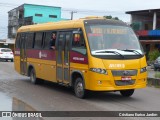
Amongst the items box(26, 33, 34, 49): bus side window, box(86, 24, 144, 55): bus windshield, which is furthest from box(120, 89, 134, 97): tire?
box(26, 33, 34, 49): bus side window

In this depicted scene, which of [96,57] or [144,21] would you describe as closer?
[96,57]

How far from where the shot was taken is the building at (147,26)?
45531 millimetres

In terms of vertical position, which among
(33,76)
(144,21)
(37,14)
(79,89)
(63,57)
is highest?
(37,14)

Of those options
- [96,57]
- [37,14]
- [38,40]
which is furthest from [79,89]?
[37,14]

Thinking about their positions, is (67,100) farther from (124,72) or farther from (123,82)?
(124,72)

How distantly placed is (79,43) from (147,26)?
136 ft

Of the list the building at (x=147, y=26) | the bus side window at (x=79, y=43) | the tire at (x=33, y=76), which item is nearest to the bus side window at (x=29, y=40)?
the tire at (x=33, y=76)

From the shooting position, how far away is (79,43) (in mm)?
12203

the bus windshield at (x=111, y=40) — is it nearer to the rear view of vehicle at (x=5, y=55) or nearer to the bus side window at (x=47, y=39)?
the bus side window at (x=47, y=39)

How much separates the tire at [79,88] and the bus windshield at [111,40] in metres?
1.17

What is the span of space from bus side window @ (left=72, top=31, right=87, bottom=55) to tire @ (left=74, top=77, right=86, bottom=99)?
3.11 feet

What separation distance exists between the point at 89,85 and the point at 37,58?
480 centimetres

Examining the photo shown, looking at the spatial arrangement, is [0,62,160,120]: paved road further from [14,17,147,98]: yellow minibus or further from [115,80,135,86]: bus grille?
[115,80,135,86]: bus grille

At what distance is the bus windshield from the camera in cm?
1175
